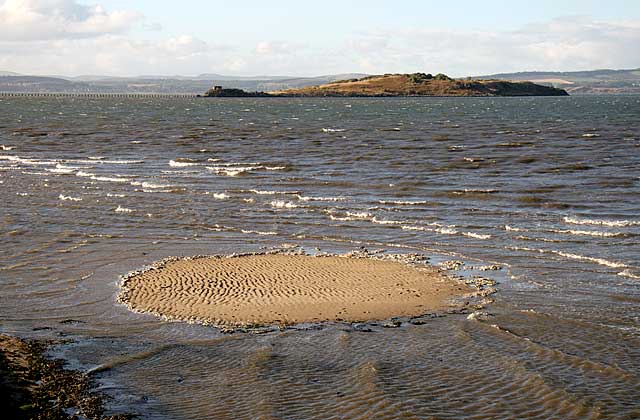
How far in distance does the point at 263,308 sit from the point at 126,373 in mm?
4011

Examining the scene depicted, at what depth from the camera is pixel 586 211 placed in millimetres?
26922

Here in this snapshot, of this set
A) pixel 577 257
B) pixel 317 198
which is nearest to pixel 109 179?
pixel 317 198

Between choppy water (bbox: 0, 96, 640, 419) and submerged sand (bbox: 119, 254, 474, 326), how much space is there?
0.76m

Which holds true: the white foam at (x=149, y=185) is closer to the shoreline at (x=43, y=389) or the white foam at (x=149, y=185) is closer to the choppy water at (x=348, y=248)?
the choppy water at (x=348, y=248)

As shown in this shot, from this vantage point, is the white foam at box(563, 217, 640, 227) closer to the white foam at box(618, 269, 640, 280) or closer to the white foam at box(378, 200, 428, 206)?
the white foam at box(378, 200, 428, 206)

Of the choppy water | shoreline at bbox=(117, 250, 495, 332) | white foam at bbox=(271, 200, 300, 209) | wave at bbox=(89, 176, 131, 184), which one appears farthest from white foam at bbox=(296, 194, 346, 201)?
shoreline at bbox=(117, 250, 495, 332)

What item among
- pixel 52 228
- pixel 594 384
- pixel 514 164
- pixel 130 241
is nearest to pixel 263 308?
pixel 594 384

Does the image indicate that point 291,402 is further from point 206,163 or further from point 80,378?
point 206,163

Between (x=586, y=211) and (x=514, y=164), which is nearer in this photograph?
(x=586, y=211)

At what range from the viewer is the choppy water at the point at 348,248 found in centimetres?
1139

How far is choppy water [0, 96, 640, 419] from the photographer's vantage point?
11.4 meters

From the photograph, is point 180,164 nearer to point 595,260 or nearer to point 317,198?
point 317,198

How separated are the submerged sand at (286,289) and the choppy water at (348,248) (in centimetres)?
76

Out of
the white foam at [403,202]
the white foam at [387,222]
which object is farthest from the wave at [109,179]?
the white foam at [387,222]
